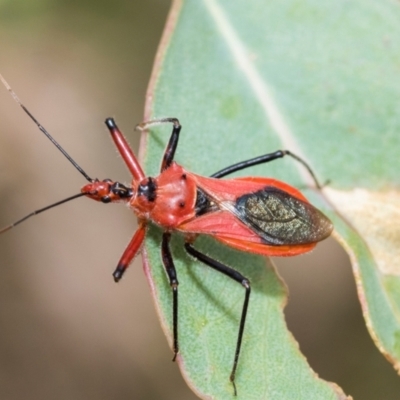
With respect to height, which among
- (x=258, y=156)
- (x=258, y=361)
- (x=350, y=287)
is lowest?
(x=350, y=287)

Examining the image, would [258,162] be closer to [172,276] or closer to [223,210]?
[223,210]

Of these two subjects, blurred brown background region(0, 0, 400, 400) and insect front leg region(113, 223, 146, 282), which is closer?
insect front leg region(113, 223, 146, 282)

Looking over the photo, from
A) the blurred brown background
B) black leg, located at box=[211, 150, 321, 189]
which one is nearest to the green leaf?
black leg, located at box=[211, 150, 321, 189]

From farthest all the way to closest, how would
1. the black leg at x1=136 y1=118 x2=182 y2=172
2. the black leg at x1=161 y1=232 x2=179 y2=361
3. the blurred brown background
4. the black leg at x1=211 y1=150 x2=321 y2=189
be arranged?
the blurred brown background
the black leg at x1=211 y1=150 x2=321 y2=189
the black leg at x1=136 y1=118 x2=182 y2=172
the black leg at x1=161 y1=232 x2=179 y2=361

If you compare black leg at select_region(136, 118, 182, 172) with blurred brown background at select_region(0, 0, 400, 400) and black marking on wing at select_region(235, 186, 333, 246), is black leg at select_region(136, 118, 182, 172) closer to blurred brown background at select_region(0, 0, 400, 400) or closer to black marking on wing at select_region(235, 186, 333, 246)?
black marking on wing at select_region(235, 186, 333, 246)

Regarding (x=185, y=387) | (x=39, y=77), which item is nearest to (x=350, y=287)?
(x=185, y=387)

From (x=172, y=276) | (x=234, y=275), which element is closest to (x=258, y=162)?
(x=234, y=275)

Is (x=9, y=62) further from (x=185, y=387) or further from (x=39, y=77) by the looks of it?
(x=185, y=387)
